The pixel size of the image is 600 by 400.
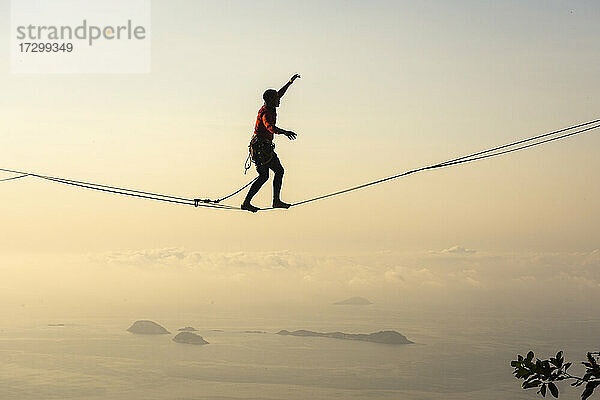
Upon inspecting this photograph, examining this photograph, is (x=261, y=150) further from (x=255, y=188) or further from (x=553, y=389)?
(x=553, y=389)

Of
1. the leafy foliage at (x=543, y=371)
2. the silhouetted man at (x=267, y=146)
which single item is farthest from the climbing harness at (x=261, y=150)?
the leafy foliage at (x=543, y=371)

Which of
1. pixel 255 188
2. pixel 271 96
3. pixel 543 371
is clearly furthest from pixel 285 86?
pixel 543 371

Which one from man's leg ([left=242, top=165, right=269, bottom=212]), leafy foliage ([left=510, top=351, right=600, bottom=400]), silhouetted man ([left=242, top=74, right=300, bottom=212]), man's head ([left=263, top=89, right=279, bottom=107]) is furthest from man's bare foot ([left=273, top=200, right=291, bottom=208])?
leafy foliage ([left=510, top=351, right=600, bottom=400])

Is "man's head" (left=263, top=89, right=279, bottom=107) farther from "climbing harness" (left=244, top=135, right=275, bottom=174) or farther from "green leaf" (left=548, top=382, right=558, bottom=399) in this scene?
"green leaf" (left=548, top=382, right=558, bottom=399)

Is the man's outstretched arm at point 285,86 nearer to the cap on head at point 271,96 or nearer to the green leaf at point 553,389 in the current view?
the cap on head at point 271,96

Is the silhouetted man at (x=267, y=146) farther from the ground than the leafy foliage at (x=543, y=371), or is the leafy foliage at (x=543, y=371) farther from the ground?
the silhouetted man at (x=267, y=146)

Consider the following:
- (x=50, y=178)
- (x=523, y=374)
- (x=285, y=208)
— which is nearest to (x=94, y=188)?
(x=50, y=178)
